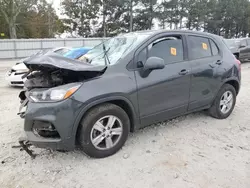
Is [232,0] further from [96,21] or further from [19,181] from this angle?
[19,181]

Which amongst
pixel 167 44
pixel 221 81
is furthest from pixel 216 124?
pixel 167 44

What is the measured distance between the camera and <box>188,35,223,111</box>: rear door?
13.1ft

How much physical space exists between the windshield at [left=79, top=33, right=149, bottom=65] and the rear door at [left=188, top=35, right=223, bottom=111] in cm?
99

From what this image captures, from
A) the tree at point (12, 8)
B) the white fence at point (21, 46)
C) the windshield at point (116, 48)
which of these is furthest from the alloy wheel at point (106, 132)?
the tree at point (12, 8)

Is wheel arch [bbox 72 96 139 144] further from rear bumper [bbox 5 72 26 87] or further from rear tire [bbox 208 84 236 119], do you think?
rear bumper [bbox 5 72 26 87]

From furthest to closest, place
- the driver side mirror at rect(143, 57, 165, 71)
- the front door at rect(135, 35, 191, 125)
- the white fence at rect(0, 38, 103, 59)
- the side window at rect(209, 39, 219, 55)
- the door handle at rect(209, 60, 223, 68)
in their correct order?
the white fence at rect(0, 38, 103, 59), the side window at rect(209, 39, 219, 55), the door handle at rect(209, 60, 223, 68), the front door at rect(135, 35, 191, 125), the driver side mirror at rect(143, 57, 165, 71)

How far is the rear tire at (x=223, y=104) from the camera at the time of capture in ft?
14.7

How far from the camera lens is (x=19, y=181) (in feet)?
9.07

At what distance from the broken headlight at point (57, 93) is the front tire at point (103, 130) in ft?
1.21

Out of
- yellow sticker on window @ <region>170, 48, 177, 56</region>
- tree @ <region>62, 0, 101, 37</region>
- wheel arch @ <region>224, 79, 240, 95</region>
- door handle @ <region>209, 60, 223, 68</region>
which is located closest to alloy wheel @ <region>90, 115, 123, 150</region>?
yellow sticker on window @ <region>170, 48, 177, 56</region>

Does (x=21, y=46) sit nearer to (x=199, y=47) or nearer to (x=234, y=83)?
(x=199, y=47)

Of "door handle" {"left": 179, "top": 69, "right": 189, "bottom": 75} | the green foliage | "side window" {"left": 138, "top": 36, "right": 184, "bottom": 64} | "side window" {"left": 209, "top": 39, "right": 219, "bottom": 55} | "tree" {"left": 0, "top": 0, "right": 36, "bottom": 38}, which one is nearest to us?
"side window" {"left": 138, "top": 36, "right": 184, "bottom": 64}

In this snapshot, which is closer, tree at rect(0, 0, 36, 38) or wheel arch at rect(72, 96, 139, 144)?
wheel arch at rect(72, 96, 139, 144)

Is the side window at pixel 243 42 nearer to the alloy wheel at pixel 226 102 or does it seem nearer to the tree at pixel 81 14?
the alloy wheel at pixel 226 102
